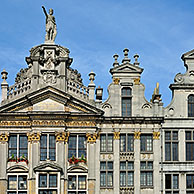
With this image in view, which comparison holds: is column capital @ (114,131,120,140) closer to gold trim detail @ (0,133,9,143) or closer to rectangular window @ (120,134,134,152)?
rectangular window @ (120,134,134,152)

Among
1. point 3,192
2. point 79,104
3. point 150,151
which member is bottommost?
point 3,192

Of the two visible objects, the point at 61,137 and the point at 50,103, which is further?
the point at 50,103

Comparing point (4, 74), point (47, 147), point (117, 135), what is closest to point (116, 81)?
point (117, 135)

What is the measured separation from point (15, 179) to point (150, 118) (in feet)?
34.5

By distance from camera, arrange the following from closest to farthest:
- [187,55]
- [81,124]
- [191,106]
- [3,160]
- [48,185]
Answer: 1. [48,185]
2. [3,160]
3. [81,124]
4. [191,106]
5. [187,55]

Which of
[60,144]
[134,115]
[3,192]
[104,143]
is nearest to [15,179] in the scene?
[3,192]

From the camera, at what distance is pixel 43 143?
45031 mm

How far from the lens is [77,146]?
45.2 m

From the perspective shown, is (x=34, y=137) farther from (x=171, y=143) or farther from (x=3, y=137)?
(x=171, y=143)

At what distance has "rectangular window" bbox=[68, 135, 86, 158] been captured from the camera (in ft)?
148

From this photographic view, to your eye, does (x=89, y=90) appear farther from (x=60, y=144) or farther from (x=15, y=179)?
(x=15, y=179)

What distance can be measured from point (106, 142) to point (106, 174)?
2304mm

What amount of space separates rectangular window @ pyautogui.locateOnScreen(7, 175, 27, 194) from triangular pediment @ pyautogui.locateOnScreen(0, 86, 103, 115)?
190 inches

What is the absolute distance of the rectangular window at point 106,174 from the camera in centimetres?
4450
